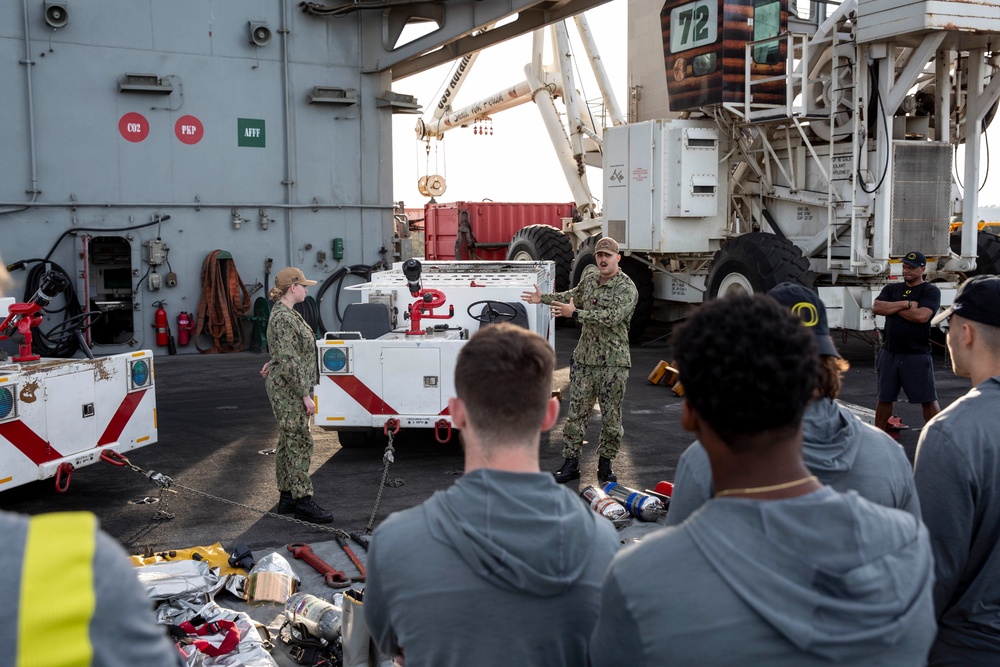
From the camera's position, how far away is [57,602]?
1.17 m

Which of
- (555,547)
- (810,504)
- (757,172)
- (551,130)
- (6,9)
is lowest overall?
(555,547)

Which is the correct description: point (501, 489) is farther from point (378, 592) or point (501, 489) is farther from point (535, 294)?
point (535, 294)

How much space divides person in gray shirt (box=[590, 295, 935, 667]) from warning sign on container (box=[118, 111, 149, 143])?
14.9m

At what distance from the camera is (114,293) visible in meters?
15.5

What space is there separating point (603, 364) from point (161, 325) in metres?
9.93

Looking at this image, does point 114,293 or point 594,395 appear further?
point 114,293

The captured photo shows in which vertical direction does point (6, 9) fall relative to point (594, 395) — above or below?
above

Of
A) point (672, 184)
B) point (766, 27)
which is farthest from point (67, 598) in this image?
point (766, 27)

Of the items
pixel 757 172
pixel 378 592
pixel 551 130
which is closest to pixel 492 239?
pixel 551 130

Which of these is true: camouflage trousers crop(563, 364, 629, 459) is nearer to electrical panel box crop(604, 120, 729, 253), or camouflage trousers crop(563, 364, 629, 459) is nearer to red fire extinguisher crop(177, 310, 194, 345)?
electrical panel box crop(604, 120, 729, 253)

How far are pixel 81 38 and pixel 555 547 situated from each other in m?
14.9

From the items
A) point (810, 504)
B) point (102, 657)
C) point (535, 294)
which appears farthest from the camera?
point (535, 294)

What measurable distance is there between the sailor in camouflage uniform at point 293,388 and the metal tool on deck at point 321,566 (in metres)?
0.63

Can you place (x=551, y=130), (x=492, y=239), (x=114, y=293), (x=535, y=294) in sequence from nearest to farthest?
(x=535, y=294) → (x=114, y=293) → (x=551, y=130) → (x=492, y=239)
